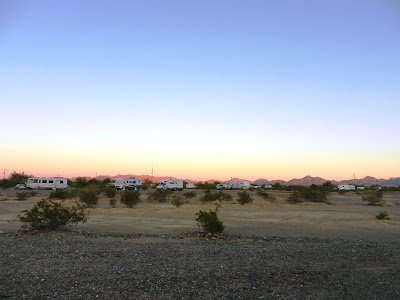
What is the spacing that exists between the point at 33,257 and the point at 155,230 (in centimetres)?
808

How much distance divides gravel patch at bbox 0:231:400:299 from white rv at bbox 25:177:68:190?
61818 mm

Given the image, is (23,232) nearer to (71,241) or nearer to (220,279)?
(71,241)

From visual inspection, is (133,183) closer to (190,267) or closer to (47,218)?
(47,218)

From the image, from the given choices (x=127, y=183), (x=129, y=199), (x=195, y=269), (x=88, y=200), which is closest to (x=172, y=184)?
(x=127, y=183)

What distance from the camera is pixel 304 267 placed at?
10992 millimetres

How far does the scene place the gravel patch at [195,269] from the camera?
28.0ft

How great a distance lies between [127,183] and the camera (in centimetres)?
8388

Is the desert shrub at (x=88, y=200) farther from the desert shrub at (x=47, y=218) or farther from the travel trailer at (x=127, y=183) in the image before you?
the travel trailer at (x=127, y=183)

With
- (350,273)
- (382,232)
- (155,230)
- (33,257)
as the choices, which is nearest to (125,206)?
(155,230)

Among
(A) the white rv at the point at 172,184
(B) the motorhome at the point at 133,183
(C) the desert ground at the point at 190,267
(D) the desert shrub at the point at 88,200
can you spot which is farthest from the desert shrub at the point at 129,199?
(A) the white rv at the point at 172,184

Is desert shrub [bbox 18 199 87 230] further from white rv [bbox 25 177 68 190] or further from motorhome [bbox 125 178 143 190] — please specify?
motorhome [bbox 125 178 143 190]

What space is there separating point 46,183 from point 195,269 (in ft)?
228

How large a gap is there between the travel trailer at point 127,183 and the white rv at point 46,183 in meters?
9.33

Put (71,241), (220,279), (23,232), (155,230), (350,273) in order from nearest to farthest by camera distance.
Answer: (220,279)
(350,273)
(71,241)
(23,232)
(155,230)
